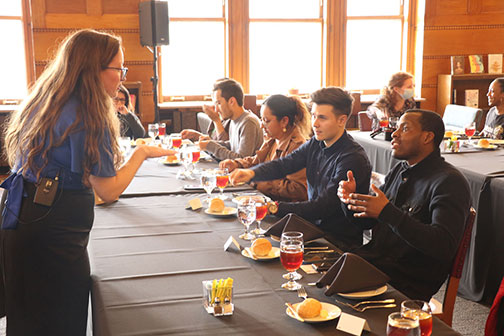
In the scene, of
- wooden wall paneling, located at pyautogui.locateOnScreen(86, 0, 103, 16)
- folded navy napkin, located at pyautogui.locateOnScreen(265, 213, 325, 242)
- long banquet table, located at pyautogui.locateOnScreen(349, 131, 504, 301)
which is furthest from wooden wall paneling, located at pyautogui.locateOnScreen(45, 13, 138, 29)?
folded navy napkin, located at pyautogui.locateOnScreen(265, 213, 325, 242)

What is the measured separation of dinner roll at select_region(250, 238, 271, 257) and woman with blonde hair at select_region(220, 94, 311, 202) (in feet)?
4.14

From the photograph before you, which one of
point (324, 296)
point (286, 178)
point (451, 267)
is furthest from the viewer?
point (286, 178)

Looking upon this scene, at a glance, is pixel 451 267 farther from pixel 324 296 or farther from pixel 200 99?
pixel 200 99

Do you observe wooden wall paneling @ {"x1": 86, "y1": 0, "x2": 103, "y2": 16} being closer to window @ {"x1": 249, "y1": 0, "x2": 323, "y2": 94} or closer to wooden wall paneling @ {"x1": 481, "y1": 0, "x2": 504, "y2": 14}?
window @ {"x1": 249, "y1": 0, "x2": 323, "y2": 94}

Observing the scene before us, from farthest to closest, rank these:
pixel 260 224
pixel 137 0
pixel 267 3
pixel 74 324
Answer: pixel 267 3
pixel 137 0
pixel 260 224
pixel 74 324

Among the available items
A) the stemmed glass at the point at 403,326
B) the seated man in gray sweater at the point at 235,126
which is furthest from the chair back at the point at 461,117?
the stemmed glass at the point at 403,326

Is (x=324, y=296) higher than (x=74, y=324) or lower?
higher

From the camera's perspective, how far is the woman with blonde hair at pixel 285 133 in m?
3.16

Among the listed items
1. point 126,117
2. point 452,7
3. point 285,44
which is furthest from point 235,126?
point 452,7

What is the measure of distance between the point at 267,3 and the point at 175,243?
6293mm

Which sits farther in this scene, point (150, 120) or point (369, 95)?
point (369, 95)

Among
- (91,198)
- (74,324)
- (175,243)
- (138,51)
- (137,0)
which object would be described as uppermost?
(137,0)

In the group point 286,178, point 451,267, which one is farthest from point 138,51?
point 451,267

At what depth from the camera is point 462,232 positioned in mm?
2014
